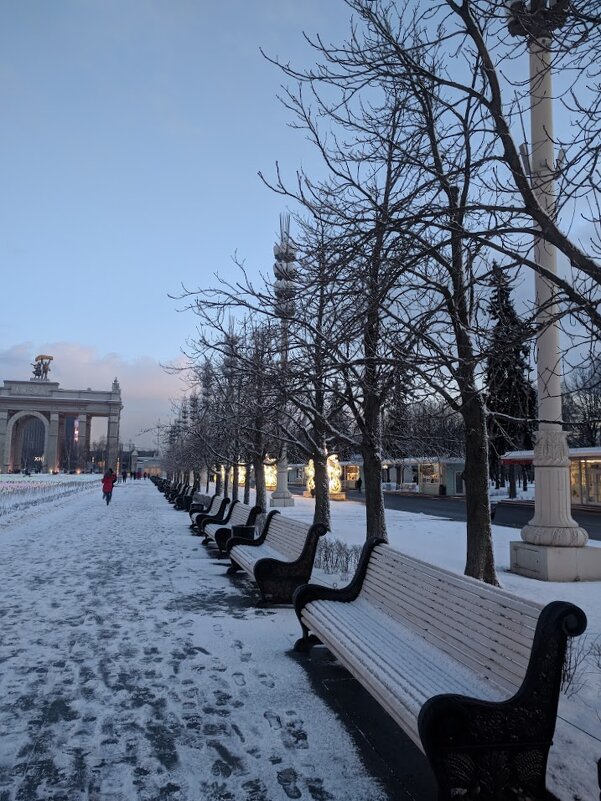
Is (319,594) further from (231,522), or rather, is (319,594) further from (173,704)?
(231,522)

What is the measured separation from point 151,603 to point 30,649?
2.06 meters

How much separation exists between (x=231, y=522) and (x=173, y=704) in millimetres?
9110

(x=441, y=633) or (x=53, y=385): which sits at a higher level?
(x=53, y=385)

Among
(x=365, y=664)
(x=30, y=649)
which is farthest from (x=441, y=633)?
(x=30, y=649)

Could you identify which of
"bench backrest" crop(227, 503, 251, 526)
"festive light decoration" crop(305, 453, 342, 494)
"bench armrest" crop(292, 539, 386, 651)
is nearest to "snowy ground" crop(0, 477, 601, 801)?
"bench armrest" crop(292, 539, 386, 651)

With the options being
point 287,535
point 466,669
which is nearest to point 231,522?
point 287,535

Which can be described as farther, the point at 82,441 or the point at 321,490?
the point at 82,441

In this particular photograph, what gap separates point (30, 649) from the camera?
5562 millimetres

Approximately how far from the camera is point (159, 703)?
171 inches

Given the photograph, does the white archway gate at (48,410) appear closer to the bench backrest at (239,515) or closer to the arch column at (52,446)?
the arch column at (52,446)

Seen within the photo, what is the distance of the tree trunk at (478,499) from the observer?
26.6 feet

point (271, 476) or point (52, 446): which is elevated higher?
point (52, 446)

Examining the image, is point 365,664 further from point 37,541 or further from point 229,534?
point 37,541

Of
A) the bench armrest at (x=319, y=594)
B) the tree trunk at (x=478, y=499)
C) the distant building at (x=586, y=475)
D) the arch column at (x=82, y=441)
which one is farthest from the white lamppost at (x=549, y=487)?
the arch column at (x=82, y=441)
